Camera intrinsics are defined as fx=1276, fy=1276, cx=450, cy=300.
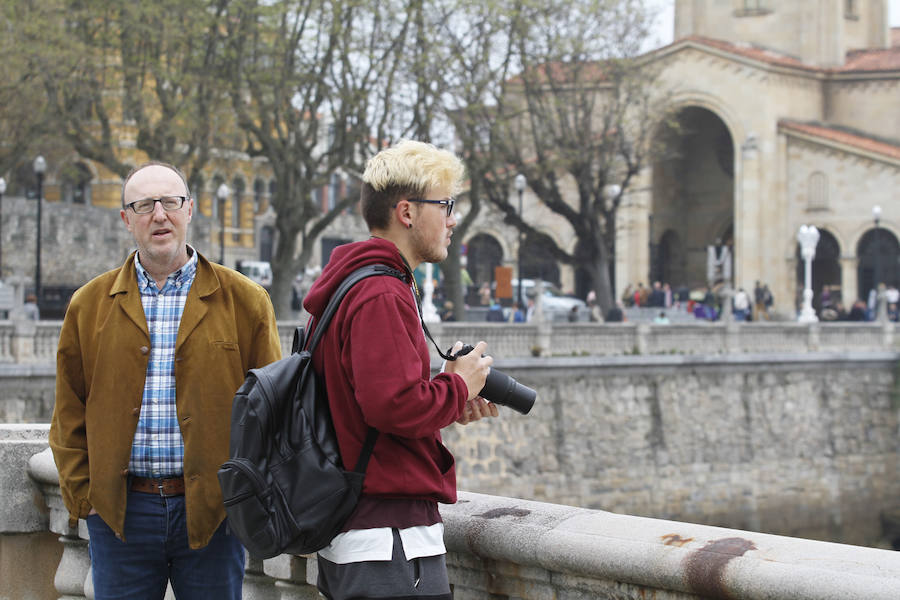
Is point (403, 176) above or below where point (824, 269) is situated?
below

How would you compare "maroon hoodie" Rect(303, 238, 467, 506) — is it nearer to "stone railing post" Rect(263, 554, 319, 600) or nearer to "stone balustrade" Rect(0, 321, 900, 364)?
"stone railing post" Rect(263, 554, 319, 600)

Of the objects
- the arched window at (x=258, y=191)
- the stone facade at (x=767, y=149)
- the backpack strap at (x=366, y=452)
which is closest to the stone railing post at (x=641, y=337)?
the stone facade at (x=767, y=149)

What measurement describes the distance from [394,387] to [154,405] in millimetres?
1083

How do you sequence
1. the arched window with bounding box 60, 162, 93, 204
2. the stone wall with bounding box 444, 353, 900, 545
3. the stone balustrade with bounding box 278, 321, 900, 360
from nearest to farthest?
the stone balustrade with bounding box 278, 321, 900, 360 < the stone wall with bounding box 444, 353, 900, 545 < the arched window with bounding box 60, 162, 93, 204

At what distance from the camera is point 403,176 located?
3578mm

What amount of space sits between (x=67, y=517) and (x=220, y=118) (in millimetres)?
22309

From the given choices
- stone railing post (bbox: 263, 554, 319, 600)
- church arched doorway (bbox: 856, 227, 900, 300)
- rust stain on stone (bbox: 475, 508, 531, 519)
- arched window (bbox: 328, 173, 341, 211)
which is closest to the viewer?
rust stain on stone (bbox: 475, 508, 531, 519)

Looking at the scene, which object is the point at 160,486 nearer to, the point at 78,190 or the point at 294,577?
the point at 294,577

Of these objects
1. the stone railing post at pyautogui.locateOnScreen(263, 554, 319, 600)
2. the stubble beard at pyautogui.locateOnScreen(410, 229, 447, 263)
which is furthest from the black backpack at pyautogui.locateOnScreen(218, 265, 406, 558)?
the stone railing post at pyautogui.locateOnScreen(263, 554, 319, 600)

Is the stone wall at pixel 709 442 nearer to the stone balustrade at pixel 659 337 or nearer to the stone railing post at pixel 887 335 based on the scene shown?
the stone balustrade at pixel 659 337

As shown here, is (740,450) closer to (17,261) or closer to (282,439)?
(17,261)

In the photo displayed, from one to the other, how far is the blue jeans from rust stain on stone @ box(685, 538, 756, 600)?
4.84ft

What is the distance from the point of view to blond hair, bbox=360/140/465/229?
3.57 meters

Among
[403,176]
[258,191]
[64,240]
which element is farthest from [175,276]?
[258,191]
